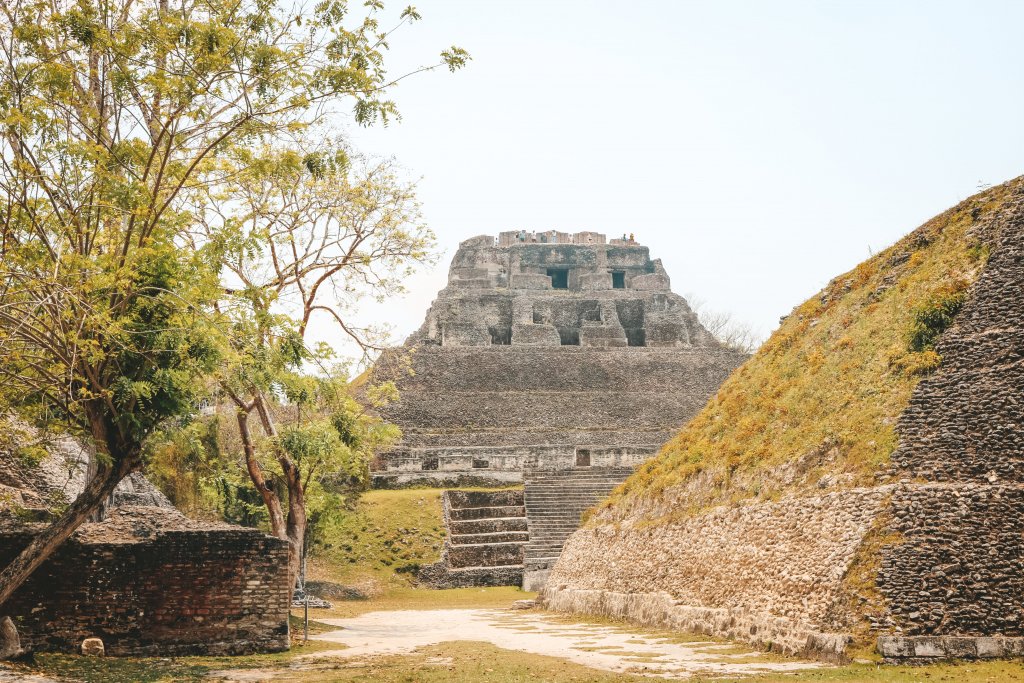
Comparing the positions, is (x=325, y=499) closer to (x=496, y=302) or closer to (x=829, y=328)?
(x=829, y=328)

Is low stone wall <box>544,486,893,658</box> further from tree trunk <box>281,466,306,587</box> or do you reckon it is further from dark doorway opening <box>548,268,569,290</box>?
dark doorway opening <box>548,268,569,290</box>

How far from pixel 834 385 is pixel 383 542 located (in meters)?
16.3

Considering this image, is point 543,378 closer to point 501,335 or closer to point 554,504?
A: point 501,335

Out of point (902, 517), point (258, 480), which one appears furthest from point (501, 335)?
point (902, 517)

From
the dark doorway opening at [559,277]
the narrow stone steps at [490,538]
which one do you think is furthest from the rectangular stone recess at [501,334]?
the narrow stone steps at [490,538]

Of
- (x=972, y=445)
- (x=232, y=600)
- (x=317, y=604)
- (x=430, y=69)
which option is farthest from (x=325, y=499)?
(x=972, y=445)

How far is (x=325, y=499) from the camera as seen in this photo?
19391 mm

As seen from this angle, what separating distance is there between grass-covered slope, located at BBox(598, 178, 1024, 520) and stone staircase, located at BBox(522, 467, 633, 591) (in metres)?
7.30

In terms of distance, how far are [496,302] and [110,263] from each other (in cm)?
3885

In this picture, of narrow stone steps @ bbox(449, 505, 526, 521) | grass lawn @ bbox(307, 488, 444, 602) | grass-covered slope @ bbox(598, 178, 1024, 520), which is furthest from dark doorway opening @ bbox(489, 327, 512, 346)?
grass-covered slope @ bbox(598, 178, 1024, 520)

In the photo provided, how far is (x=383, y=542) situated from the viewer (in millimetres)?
26234

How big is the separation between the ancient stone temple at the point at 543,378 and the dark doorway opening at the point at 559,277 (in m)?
0.06

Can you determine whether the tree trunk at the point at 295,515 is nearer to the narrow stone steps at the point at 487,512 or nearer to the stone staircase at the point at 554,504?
the stone staircase at the point at 554,504

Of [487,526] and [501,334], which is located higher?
[501,334]
